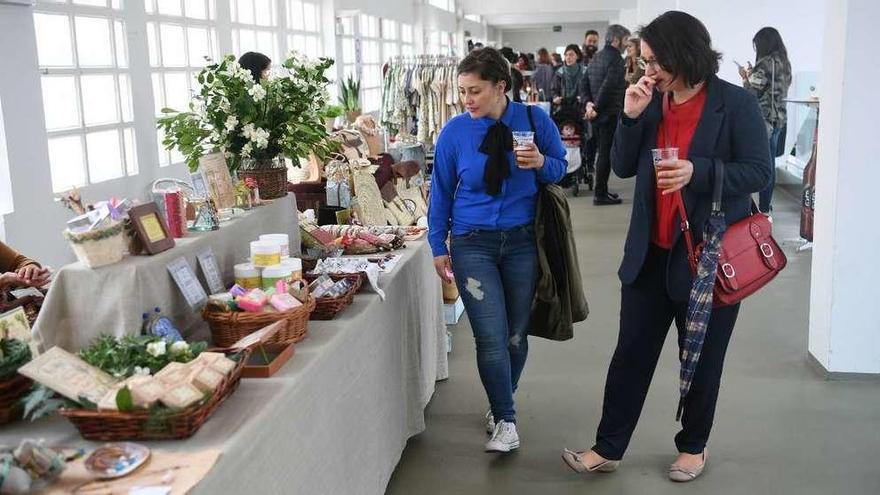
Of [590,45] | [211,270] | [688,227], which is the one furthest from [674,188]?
[590,45]

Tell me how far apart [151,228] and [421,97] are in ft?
16.8

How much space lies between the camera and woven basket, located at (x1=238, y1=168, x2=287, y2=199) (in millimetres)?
3141

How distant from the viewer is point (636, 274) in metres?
2.86

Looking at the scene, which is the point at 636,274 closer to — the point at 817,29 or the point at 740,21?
the point at 740,21

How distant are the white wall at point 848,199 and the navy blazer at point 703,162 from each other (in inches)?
51.1

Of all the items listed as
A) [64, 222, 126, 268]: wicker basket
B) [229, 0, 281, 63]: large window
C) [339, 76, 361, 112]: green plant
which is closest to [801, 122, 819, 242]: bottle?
[339, 76, 361, 112]: green plant

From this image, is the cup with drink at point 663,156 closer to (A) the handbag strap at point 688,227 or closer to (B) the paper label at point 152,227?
(A) the handbag strap at point 688,227

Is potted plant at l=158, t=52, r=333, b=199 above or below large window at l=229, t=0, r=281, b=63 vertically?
below

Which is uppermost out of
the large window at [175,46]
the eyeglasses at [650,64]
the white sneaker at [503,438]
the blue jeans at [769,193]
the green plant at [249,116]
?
the large window at [175,46]

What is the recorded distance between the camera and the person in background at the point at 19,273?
257cm

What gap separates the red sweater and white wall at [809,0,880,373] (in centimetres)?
144

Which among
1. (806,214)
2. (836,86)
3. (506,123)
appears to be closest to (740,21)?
(806,214)

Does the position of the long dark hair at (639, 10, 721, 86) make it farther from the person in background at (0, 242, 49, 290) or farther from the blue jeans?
the blue jeans

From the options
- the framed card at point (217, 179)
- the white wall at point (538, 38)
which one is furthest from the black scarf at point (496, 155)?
the white wall at point (538, 38)
